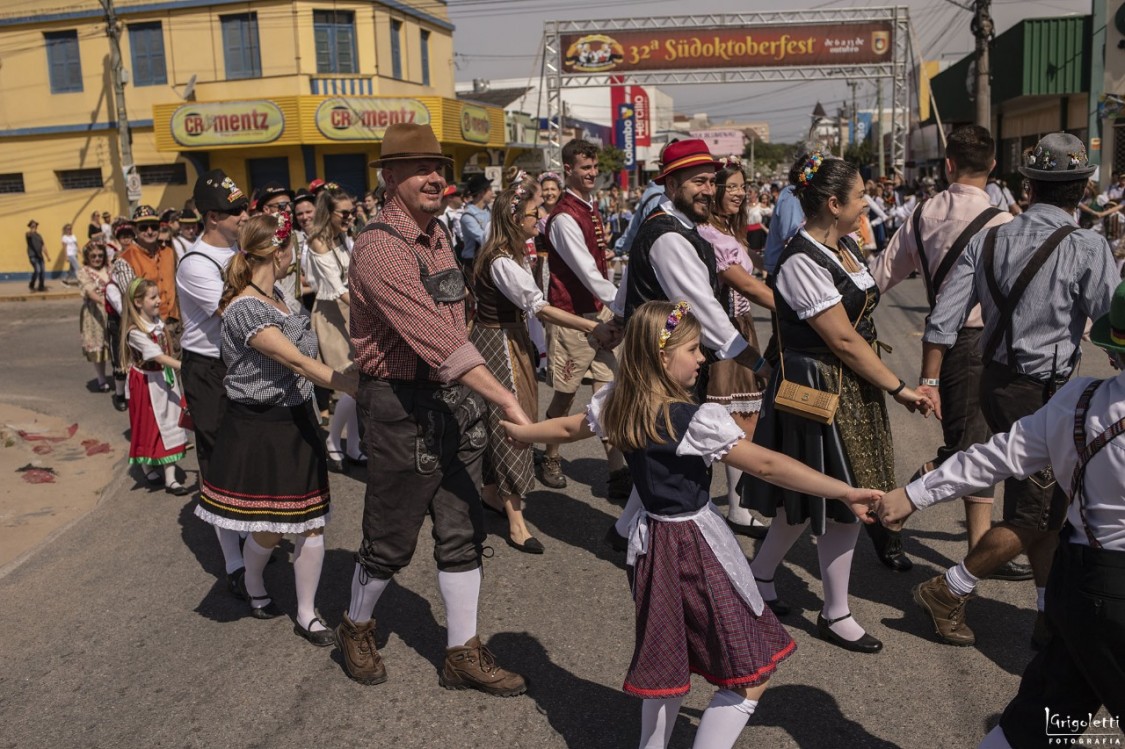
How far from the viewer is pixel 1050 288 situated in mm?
3984

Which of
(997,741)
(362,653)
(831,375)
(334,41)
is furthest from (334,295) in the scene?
(334,41)

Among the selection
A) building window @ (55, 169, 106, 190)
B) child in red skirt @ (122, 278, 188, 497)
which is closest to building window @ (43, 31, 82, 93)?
building window @ (55, 169, 106, 190)

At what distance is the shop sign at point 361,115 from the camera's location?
27.9 m

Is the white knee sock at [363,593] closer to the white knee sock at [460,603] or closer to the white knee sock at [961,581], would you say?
the white knee sock at [460,603]

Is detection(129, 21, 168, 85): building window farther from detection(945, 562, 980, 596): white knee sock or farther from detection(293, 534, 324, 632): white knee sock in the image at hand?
detection(945, 562, 980, 596): white knee sock

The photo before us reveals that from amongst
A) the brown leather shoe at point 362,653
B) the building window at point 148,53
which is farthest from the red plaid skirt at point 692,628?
the building window at point 148,53

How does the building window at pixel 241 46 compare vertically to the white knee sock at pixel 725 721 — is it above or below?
above

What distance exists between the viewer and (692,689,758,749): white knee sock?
120 inches

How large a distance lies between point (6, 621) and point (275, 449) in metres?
1.80

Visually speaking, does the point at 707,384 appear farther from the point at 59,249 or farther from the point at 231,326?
the point at 59,249

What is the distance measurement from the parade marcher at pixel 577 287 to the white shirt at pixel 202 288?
1915 mm

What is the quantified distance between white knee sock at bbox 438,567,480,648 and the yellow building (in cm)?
2572

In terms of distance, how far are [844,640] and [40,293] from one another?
83.0 ft

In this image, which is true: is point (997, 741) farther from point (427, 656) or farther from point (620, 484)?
point (620, 484)
